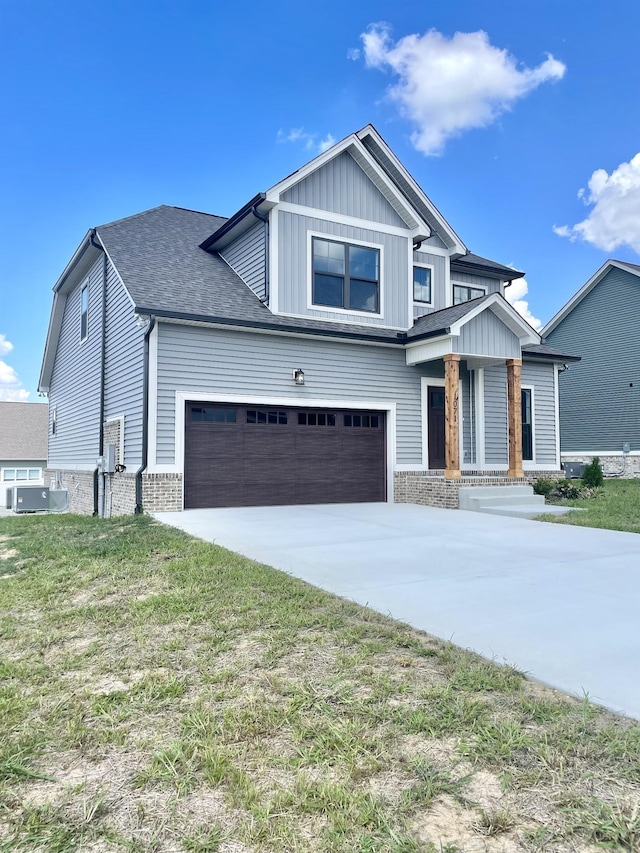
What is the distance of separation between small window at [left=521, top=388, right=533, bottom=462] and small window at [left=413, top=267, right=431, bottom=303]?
367 cm

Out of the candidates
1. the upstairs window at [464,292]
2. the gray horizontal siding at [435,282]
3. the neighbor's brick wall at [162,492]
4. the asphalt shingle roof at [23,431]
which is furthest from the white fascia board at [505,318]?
the asphalt shingle roof at [23,431]

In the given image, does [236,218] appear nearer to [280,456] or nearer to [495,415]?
[280,456]

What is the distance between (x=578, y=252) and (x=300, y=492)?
88.9ft

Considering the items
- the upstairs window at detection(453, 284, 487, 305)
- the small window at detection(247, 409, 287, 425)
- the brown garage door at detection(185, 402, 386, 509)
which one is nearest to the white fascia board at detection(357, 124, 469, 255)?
the upstairs window at detection(453, 284, 487, 305)

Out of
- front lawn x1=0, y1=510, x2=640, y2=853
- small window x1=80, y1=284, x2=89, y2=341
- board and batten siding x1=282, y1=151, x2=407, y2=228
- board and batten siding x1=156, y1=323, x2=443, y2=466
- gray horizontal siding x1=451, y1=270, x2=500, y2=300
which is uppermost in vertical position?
board and batten siding x1=282, y1=151, x2=407, y2=228

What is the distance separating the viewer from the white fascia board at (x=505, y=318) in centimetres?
1154

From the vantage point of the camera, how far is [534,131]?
776 inches

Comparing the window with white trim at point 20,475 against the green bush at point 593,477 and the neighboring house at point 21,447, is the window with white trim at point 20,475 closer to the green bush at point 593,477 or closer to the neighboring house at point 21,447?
the neighboring house at point 21,447

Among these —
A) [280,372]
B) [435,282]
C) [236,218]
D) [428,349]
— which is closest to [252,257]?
[236,218]

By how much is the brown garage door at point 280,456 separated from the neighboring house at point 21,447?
26.4m

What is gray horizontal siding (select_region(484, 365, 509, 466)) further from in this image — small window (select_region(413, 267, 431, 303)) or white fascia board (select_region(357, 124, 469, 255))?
white fascia board (select_region(357, 124, 469, 255))

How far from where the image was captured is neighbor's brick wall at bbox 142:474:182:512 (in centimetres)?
990

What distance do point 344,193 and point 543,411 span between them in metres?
7.85

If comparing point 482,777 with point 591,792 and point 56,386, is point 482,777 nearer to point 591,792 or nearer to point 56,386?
point 591,792
